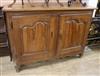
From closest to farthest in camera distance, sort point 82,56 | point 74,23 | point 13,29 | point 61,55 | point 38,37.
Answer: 1. point 13,29
2. point 38,37
3. point 74,23
4. point 61,55
5. point 82,56

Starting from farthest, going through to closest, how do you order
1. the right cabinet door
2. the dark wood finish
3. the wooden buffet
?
the dark wood finish, the right cabinet door, the wooden buffet

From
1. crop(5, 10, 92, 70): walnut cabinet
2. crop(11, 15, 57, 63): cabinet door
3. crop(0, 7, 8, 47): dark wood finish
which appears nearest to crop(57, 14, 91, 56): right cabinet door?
crop(5, 10, 92, 70): walnut cabinet

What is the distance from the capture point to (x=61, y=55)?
2.12 metres

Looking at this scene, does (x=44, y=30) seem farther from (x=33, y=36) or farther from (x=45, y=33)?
(x=33, y=36)

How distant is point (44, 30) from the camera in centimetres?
181

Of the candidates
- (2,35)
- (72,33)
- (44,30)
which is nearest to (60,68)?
(72,33)

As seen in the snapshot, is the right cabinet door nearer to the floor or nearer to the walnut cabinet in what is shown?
the walnut cabinet

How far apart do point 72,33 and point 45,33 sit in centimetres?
42

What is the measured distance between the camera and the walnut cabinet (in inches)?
65.3

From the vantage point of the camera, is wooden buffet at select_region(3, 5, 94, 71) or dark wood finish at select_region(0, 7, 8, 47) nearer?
wooden buffet at select_region(3, 5, 94, 71)

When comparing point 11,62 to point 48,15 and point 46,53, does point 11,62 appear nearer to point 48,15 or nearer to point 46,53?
point 46,53

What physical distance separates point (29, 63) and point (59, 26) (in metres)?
0.69

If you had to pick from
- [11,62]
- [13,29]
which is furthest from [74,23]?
[11,62]

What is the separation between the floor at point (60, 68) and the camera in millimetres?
1948
